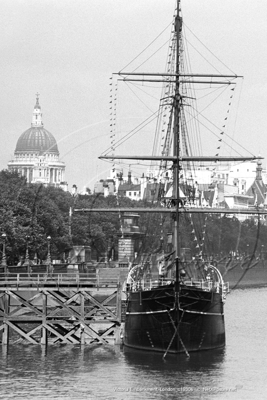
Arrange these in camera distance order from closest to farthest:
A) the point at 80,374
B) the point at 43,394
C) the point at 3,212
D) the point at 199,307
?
1. the point at 43,394
2. the point at 80,374
3. the point at 199,307
4. the point at 3,212

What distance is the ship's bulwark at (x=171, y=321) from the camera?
89.4 m

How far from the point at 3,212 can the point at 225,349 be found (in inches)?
1851

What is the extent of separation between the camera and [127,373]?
82.2 m

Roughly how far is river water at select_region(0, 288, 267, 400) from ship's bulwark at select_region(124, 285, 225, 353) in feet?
2.80

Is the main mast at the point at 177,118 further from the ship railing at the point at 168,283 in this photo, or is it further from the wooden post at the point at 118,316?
the wooden post at the point at 118,316

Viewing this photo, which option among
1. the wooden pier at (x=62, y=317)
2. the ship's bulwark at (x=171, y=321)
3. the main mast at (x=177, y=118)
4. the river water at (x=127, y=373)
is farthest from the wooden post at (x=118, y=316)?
the main mast at (x=177, y=118)

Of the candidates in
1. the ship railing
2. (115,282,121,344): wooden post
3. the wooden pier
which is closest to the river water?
the wooden pier

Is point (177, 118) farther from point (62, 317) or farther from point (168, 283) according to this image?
point (62, 317)

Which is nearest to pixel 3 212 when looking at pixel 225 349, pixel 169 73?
pixel 169 73

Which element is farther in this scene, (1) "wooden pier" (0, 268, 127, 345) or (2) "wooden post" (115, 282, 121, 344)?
(2) "wooden post" (115, 282, 121, 344)

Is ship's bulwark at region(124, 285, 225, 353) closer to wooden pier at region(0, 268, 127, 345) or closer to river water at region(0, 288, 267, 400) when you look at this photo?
river water at region(0, 288, 267, 400)

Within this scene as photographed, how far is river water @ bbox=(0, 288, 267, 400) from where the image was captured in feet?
250

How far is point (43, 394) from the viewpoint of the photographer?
7544 cm

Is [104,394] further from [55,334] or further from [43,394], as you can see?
[55,334]
